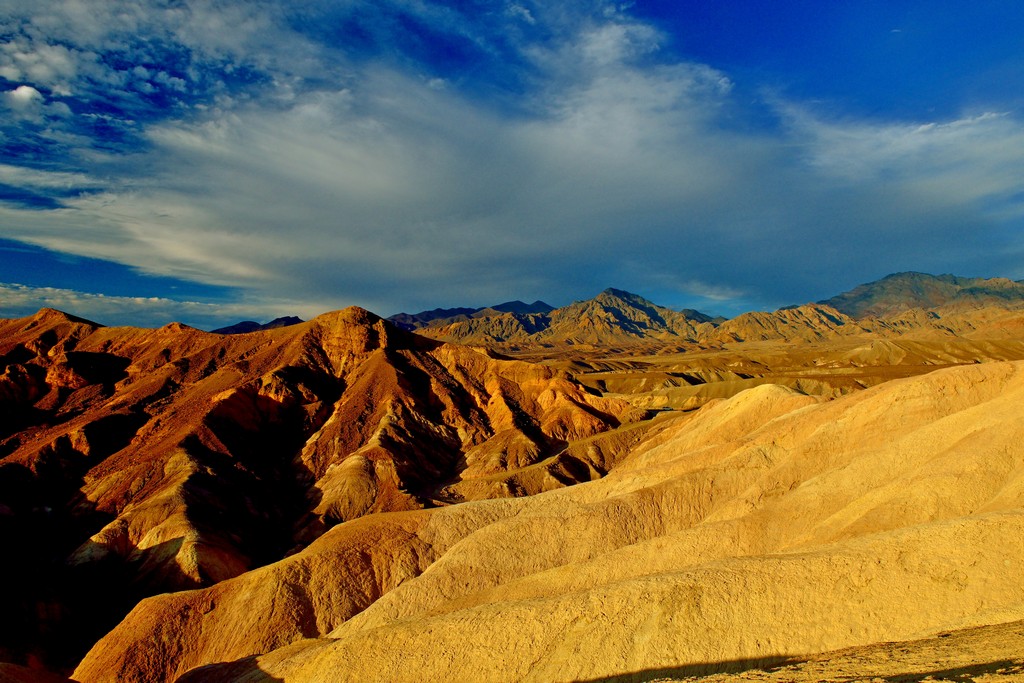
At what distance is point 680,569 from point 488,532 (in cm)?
1247

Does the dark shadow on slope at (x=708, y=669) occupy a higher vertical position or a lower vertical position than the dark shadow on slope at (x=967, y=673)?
lower

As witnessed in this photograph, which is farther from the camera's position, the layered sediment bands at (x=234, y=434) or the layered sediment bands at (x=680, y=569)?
the layered sediment bands at (x=234, y=434)

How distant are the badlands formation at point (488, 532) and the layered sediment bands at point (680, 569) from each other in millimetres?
82

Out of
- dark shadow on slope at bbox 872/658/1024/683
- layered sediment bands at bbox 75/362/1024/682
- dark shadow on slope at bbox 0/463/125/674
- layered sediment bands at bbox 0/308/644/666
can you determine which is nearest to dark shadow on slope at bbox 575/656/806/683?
layered sediment bands at bbox 75/362/1024/682

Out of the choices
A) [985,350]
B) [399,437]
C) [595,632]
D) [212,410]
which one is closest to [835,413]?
[595,632]

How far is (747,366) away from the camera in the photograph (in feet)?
437

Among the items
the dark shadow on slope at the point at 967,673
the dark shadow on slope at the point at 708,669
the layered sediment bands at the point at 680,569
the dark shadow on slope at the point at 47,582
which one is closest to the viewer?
the dark shadow on slope at the point at 967,673

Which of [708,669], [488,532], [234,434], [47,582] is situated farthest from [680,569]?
[234,434]

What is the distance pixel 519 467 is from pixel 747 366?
3612 inches

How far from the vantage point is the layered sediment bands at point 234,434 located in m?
40.9

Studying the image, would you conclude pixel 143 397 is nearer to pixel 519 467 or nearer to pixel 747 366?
pixel 519 467

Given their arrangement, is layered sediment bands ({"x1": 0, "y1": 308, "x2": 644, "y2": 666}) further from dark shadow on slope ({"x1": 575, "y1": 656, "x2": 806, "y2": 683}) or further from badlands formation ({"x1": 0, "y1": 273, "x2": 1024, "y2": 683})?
dark shadow on slope ({"x1": 575, "y1": 656, "x2": 806, "y2": 683})

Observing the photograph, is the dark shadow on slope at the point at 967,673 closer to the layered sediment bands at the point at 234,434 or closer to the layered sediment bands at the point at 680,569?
the layered sediment bands at the point at 680,569

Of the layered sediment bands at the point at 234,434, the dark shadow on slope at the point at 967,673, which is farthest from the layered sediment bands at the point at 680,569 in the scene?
the layered sediment bands at the point at 234,434
